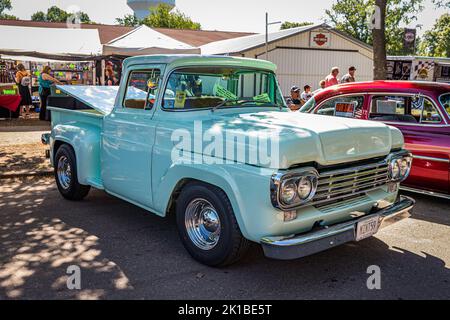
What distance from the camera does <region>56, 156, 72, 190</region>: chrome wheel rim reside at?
5.92 meters

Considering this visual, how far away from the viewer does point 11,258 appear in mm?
4062

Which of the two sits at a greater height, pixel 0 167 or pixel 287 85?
pixel 287 85

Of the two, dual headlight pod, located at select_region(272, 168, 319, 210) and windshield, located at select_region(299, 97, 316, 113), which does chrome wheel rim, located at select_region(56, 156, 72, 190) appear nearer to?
dual headlight pod, located at select_region(272, 168, 319, 210)

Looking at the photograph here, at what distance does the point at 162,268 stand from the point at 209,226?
0.55 metres

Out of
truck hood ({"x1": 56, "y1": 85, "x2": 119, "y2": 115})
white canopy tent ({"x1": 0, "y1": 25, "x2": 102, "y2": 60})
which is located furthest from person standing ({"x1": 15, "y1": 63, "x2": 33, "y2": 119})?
truck hood ({"x1": 56, "y1": 85, "x2": 119, "y2": 115})

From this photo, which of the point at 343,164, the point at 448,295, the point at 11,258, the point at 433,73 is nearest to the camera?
the point at 448,295

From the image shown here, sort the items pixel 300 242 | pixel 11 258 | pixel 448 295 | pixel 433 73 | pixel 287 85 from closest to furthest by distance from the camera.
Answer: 1. pixel 300 242
2. pixel 448 295
3. pixel 11 258
4. pixel 433 73
5. pixel 287 85

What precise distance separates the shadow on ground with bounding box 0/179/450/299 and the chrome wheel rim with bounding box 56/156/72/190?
88cm

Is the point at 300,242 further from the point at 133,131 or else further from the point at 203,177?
the point at 133,131

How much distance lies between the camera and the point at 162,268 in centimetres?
392

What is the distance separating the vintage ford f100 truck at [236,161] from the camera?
3.33 meters

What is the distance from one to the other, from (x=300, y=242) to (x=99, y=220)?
9.37 ft

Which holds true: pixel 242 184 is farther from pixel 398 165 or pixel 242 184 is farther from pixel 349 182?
pixel 398 165
